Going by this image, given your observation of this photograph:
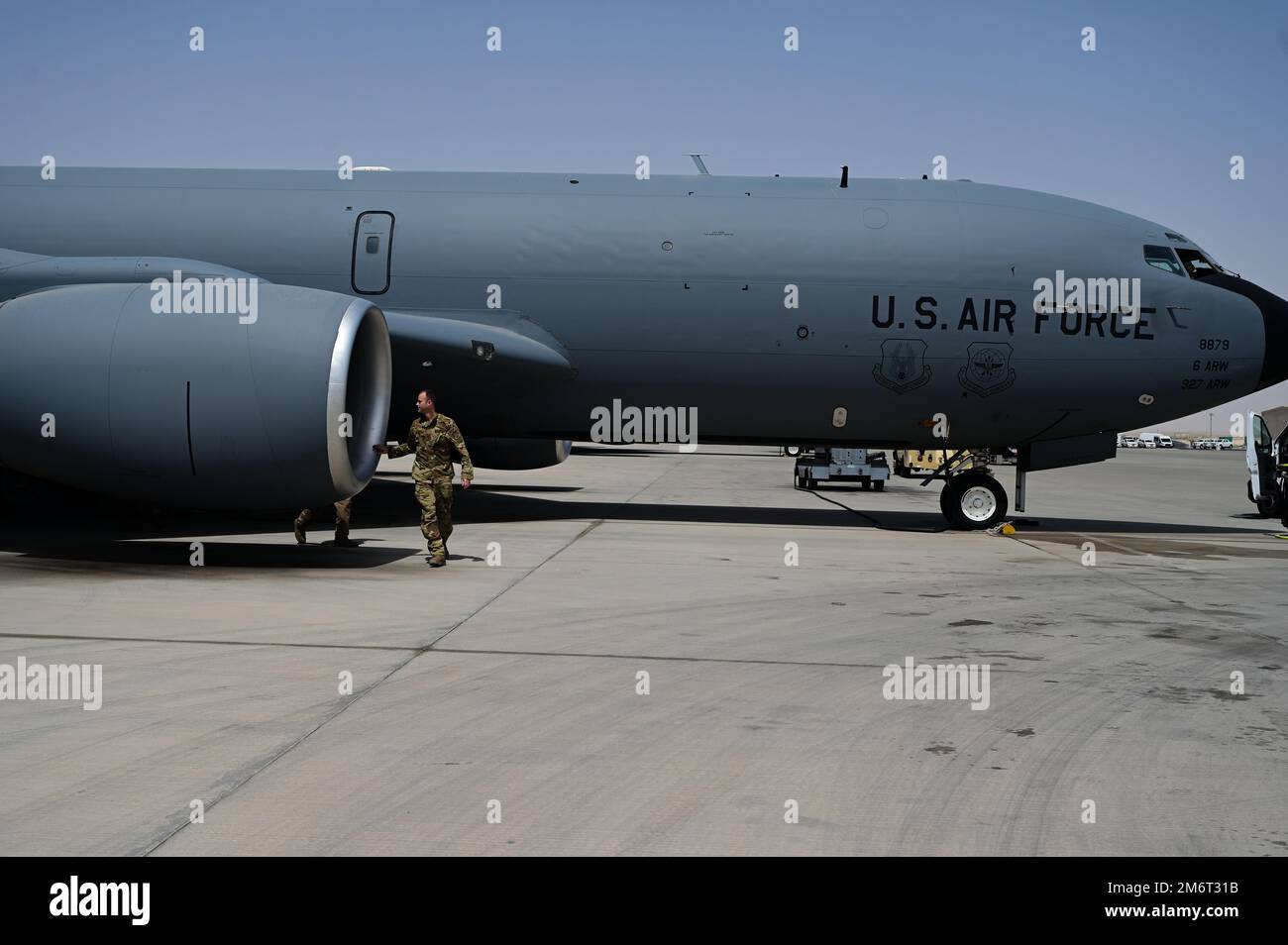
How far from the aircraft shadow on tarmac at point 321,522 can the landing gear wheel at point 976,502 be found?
0.75 meters

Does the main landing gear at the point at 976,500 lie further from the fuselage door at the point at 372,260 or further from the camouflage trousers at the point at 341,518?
the camouflage trousers at the point at 341,518

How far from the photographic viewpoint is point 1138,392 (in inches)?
662

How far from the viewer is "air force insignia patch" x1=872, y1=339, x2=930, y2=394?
1661cm

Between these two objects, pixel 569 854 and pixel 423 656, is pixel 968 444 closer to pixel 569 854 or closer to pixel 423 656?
pixel 423 656

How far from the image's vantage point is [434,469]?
1296 cm

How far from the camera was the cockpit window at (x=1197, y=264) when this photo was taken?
55.4 ft

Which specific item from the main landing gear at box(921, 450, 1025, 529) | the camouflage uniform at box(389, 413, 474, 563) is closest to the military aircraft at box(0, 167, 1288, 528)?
the main landing gear at box(921, 450, 1025, 529)

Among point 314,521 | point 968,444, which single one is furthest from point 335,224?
point 968,444

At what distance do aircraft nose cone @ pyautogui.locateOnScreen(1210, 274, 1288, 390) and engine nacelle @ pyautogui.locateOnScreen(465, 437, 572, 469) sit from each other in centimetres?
1046

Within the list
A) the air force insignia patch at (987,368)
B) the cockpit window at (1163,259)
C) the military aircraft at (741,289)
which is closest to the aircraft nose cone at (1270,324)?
the military aircraft at (741,289)

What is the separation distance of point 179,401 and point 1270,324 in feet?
47.5
